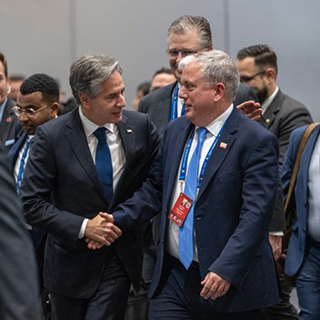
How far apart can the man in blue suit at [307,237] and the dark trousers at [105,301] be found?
96cm

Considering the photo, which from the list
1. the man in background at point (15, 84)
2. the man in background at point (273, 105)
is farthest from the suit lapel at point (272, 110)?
the man in background at point (15, 84)

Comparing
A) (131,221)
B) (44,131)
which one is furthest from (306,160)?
(44,131)

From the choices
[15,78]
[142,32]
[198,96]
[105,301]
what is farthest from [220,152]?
[142,32]

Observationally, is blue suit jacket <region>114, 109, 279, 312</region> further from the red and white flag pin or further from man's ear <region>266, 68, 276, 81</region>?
man's ear <region>266, 68, 276, 81</region>

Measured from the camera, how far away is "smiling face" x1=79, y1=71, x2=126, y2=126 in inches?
135

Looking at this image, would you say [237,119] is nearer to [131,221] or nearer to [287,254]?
[131,221]

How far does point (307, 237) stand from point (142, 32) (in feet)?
17.5

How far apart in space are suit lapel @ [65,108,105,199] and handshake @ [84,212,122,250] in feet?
0.44

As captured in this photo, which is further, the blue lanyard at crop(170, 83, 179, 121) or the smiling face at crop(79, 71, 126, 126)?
the blue lanyard at crop(170, 83, 179, 121)

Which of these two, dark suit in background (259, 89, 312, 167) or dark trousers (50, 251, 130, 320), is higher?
dark suit in background (259, 89, 312, 167)

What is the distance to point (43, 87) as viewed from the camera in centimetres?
409

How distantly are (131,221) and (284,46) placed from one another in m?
4.89

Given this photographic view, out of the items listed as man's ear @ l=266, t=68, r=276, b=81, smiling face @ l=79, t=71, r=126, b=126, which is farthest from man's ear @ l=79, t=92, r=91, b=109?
man's ear @ l=266, t=68, r=276, b=81

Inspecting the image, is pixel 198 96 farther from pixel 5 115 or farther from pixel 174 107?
pixel 5 115
